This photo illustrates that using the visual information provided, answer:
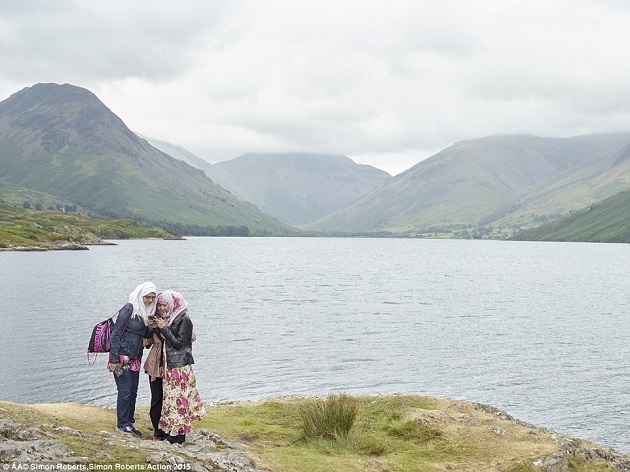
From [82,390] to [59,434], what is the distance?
2080 centimetres

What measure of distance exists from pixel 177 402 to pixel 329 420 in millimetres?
5022

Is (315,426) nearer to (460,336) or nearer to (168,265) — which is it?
(460,336)

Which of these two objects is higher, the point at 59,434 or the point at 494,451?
the point at 59,434

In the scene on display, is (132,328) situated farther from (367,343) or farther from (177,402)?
(367,343)

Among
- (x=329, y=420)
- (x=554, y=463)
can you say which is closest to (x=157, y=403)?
(x=329, y=420)

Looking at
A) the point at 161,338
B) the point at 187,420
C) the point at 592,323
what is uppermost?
the point at 161,338

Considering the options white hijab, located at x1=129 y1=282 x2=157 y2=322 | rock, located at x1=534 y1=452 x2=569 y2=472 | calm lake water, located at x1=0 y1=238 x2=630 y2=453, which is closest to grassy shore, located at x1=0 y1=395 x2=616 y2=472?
A: rock, located at x1=534 y1=452 x2=569 y2=472

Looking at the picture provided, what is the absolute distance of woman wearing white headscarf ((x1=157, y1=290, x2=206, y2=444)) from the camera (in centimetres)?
1402

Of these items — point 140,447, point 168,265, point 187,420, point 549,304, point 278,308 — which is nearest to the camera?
point 140,447

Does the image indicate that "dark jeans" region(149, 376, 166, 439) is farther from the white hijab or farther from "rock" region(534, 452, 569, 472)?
"rock" region(534, 452, 569, 472)

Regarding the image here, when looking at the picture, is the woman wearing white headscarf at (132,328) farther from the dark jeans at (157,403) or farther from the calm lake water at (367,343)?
the calm lake water at (367,343)

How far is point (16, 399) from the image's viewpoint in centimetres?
2973

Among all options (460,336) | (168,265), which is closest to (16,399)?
(460,336)

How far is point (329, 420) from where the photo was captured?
55.5 ft
